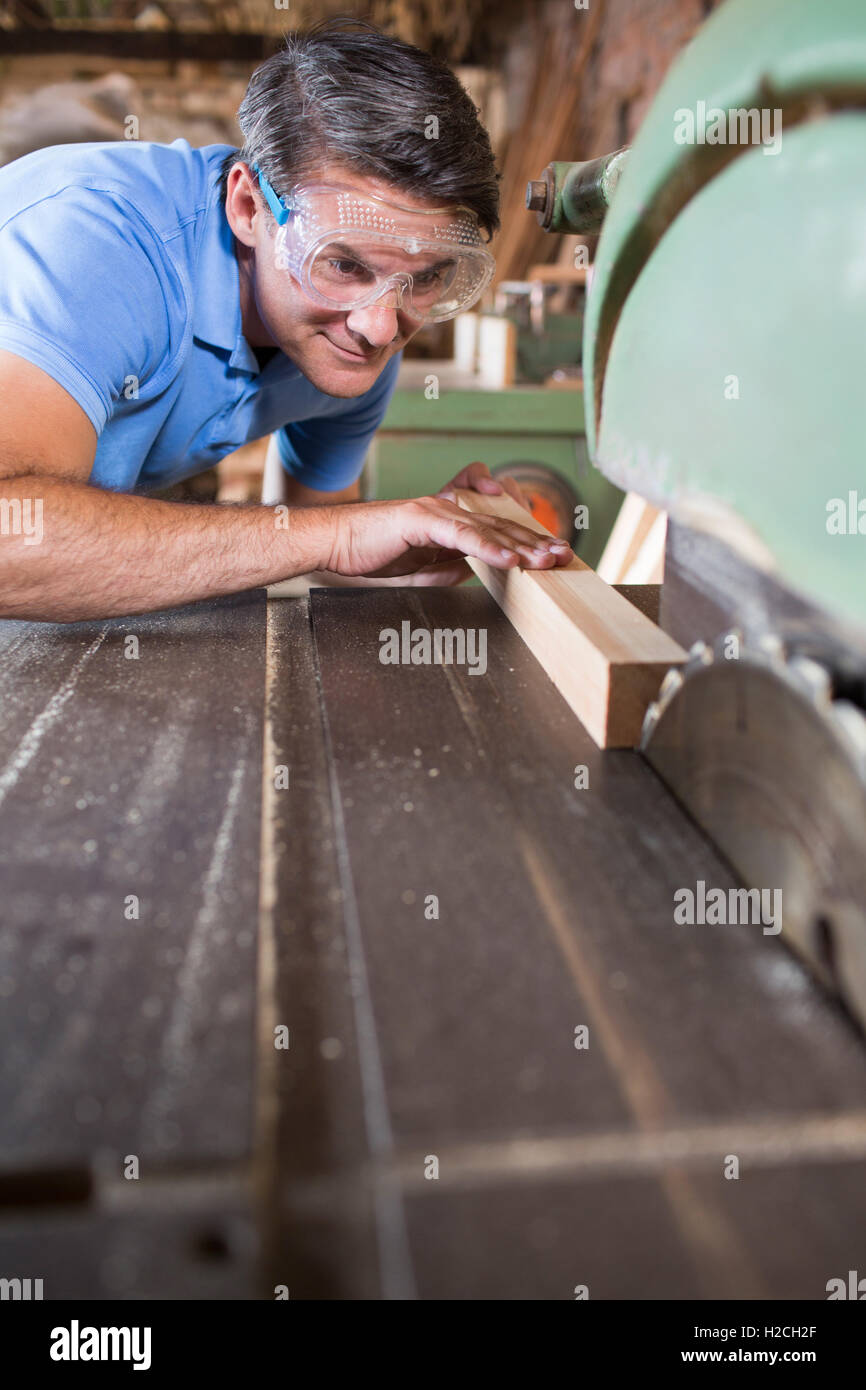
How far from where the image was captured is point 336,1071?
23.0 inches

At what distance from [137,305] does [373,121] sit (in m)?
0.44

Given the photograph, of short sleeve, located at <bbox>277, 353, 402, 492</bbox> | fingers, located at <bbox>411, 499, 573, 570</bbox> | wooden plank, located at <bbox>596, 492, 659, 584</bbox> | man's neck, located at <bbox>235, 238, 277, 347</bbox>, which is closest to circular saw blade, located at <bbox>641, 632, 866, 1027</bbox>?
fingers, located at <bbox>411, 499, 573, 570</bbox>

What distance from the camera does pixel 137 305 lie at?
1.55m

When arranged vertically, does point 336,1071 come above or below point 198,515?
below

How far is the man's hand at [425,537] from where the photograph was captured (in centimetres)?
136

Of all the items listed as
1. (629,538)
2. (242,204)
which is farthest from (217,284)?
(629,538)

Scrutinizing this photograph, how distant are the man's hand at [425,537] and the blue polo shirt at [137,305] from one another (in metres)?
0.39

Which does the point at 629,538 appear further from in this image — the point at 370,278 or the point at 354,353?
the point at 370,278

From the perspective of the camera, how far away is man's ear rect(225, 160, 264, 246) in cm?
171

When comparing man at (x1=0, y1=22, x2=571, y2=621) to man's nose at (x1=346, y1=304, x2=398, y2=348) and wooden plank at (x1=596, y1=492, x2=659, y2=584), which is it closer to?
man's nose at (x1=346, y1=304, x2=398, y2=348)

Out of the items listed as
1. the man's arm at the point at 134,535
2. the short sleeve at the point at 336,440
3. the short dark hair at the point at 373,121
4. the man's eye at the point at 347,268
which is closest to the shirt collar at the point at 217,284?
the short dark hair at the point at 373,121

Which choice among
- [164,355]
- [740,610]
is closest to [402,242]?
[164,355]
